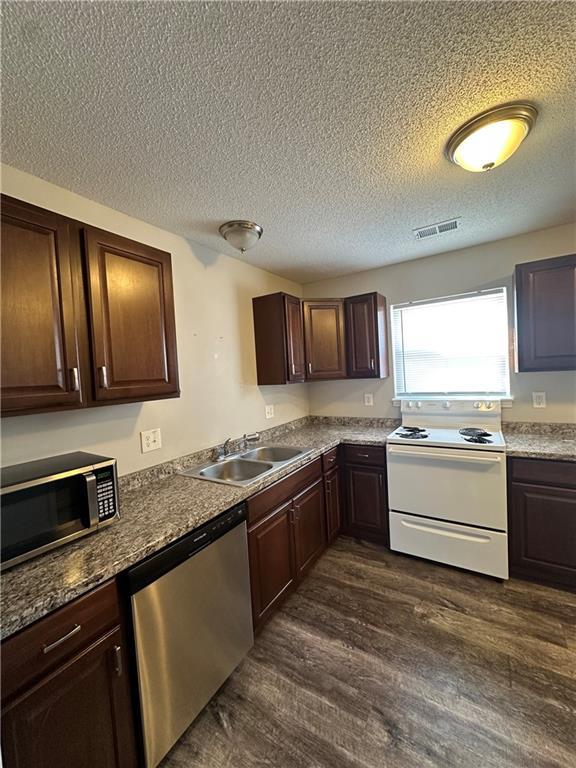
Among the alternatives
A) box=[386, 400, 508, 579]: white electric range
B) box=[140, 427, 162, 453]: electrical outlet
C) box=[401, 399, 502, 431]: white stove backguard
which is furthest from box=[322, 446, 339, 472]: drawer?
box=[140, 427, 162, 453]: electrical outlet

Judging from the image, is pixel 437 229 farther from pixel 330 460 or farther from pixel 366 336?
pixel 330 460

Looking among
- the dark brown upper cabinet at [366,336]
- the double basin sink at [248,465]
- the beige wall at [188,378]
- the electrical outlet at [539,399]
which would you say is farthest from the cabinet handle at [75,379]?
the electrical outlet at [539,399]

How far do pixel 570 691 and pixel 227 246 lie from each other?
3.15m

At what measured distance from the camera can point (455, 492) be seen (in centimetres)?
222

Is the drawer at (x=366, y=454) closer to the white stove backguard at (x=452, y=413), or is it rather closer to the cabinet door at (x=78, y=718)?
the white stove backguard at (x=452, y=413)

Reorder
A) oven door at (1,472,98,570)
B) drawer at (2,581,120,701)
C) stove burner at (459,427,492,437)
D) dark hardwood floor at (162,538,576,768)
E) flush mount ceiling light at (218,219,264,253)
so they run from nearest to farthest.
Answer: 1. drawer at (2,581,120,701)
2. oven door at (1,472,98,570)
3. dark hardwood floor at (162,538,576,768)
4. flush mount ceiling light at (218,219,264,253)
5. stove burner at (459,427,492,437)

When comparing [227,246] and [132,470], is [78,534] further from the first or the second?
[227,246]

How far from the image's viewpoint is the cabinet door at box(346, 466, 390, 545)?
2590 millimetres

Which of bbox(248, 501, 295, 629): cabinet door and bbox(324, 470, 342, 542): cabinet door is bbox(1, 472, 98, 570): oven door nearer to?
bbox(248, 501, 295, 629): cabinet door

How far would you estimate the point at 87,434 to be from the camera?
1623 millimetres

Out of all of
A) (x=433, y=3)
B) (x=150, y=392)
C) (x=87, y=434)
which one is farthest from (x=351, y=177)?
(x=87, y=434)

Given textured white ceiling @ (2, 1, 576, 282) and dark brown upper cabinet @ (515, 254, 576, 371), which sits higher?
textured white ceiling @ (2, 1, 576, 282)

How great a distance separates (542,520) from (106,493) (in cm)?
255

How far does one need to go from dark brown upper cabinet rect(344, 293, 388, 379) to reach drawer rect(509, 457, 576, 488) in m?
1.25
